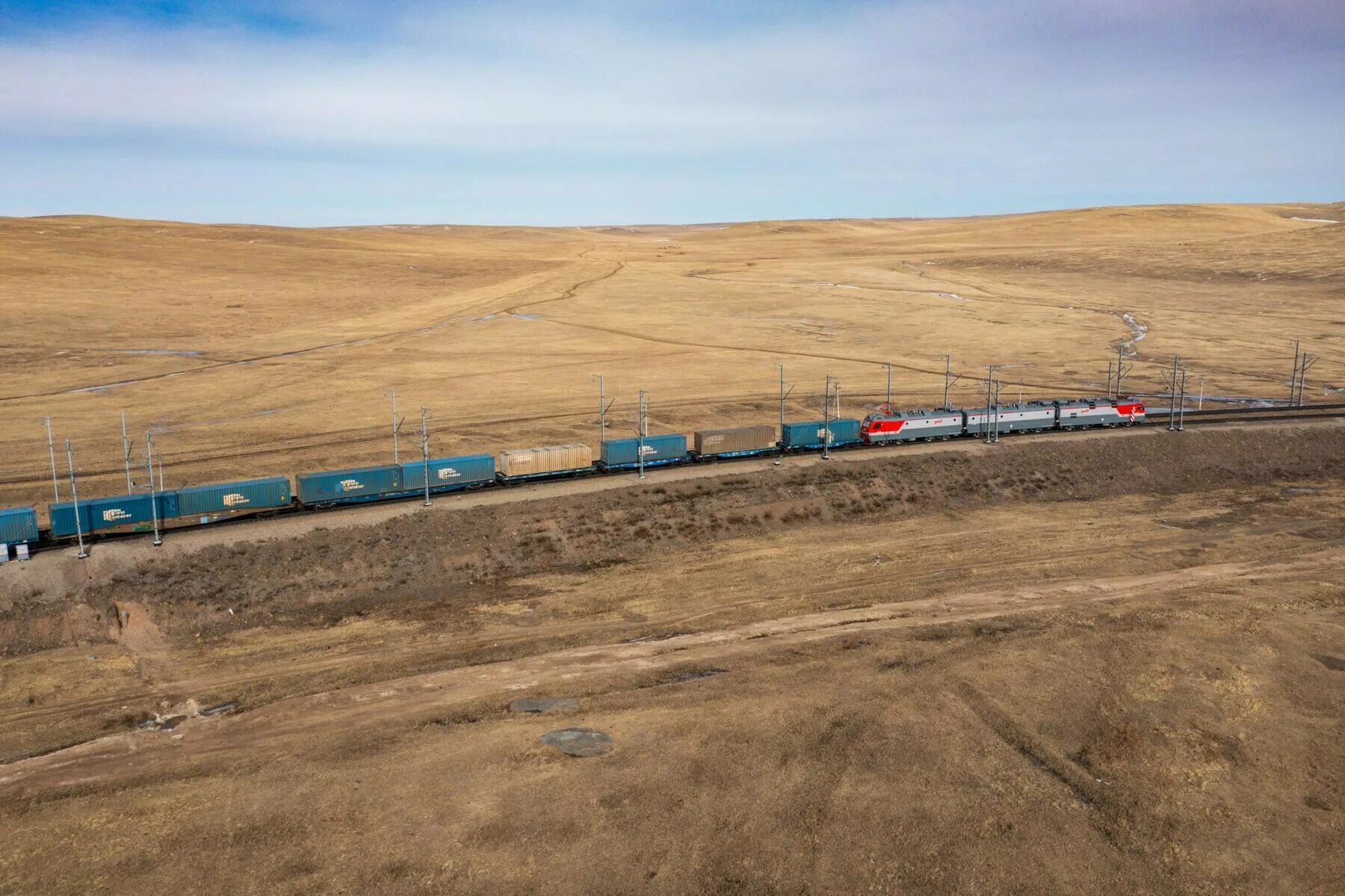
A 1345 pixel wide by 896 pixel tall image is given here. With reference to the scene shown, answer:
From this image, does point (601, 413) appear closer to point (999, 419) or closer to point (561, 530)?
point (561, 530)

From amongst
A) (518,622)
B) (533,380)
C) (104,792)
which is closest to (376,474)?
(518,622)

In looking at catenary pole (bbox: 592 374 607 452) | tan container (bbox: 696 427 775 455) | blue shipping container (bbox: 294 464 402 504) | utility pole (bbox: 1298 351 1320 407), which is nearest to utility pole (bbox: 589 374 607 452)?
catenary pole (bbox: 592 374 607 452)

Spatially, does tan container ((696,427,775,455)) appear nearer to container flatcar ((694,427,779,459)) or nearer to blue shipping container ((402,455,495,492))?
container flatcar ((694,427,779,459))

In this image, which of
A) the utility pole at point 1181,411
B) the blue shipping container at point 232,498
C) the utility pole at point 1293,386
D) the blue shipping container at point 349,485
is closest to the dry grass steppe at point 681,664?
the blue shipping container at point 232,498

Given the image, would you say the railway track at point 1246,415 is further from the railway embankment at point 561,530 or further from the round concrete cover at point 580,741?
the round concrete cover at point 580,741

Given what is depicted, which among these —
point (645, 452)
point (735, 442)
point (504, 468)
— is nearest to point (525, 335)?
point (735, 442)

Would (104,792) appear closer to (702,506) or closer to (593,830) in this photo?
(593,830)
